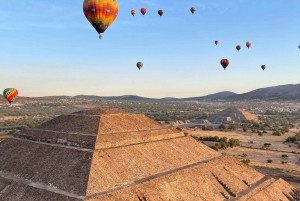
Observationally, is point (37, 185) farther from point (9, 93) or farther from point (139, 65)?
point (9, 93)

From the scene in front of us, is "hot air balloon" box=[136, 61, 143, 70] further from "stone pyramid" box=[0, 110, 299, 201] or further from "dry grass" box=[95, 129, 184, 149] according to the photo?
"dry grass" box=[95, 129, 184, 149]

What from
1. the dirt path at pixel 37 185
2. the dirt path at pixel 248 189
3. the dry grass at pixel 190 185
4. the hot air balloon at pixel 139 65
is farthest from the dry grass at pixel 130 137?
the hot air balloon at pixel 139 65

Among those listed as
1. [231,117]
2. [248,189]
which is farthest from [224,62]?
[231,117]

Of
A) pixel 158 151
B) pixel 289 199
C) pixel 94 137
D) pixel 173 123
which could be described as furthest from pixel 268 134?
pixel 94 137

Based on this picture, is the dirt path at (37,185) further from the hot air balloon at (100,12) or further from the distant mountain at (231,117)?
the distant mountain at (231,117)

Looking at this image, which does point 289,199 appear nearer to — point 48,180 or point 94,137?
point 94,137
